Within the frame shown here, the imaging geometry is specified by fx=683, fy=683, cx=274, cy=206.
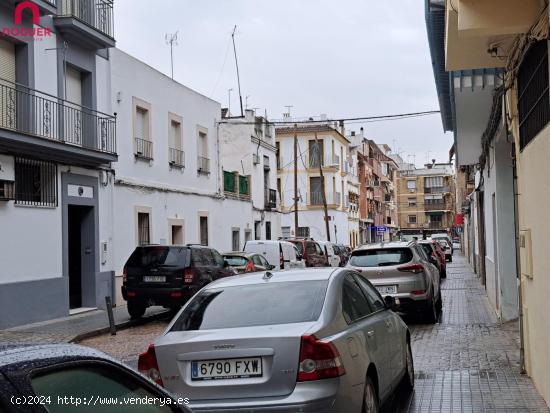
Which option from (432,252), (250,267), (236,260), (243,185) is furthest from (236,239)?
(250,267)

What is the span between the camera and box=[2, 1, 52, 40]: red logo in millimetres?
14883

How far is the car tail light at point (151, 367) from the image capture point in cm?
509

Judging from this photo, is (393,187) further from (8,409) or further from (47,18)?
(8,409)

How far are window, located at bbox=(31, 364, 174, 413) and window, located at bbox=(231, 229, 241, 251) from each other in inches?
1049

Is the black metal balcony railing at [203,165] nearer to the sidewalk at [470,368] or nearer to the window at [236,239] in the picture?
the window at [236,239]

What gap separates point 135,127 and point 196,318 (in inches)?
636

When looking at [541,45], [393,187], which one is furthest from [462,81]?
[393,187]

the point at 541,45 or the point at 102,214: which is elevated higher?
the point at 541,45

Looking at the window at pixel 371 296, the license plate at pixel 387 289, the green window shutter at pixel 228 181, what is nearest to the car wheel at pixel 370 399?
the window at pixel 371 296

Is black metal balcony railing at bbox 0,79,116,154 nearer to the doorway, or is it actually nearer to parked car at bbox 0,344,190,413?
the doorway

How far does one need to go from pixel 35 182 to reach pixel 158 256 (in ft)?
10.9

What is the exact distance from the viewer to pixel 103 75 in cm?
1897

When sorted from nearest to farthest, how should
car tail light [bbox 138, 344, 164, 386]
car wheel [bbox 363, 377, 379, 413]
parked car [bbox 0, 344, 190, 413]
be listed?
parked car [bbox 0, 344, 190, 413]
car tail light [bbox 138, 344, 164, 386]
car wheel [bbox 363, 377, 379, 413]

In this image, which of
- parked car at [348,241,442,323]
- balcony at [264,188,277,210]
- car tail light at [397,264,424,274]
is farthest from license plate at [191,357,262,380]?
balcony at [264,188,277,210]
